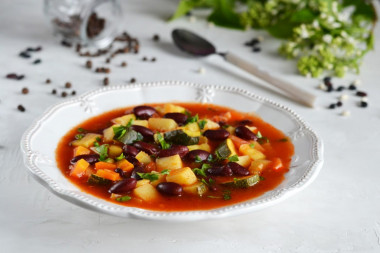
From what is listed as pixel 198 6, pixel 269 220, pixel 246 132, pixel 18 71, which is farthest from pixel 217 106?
pixel 198 6

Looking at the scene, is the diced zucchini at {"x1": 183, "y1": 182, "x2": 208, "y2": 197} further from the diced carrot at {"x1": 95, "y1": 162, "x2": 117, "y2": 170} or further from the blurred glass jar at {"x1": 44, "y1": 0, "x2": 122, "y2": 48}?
the blurred glass jar at {"x1": 44, "y1": 0, "x2": 122, "y2": 48}

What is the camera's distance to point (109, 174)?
351 centimetres

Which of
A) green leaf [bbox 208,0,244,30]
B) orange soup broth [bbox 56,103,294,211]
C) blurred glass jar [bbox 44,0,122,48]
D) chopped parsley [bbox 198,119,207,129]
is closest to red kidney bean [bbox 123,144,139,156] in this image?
orange soup broth [bbox 56,103,294,211]

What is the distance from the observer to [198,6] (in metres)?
7.36

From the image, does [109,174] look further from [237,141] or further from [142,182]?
[237,141]

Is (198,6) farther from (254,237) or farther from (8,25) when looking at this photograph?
(254,237)

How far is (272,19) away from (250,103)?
2.32 meters

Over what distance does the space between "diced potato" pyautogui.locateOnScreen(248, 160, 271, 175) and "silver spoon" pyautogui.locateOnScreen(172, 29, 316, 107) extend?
1453 millimetres

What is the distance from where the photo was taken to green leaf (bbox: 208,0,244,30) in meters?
6.71

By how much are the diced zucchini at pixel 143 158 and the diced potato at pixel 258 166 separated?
2.16ft

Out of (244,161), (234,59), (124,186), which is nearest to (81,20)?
(234,59)

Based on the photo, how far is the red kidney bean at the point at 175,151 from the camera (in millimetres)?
3693

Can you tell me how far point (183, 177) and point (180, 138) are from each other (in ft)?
1.59

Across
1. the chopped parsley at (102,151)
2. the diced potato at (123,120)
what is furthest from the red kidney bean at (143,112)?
the chopped parsley at (102,151)
